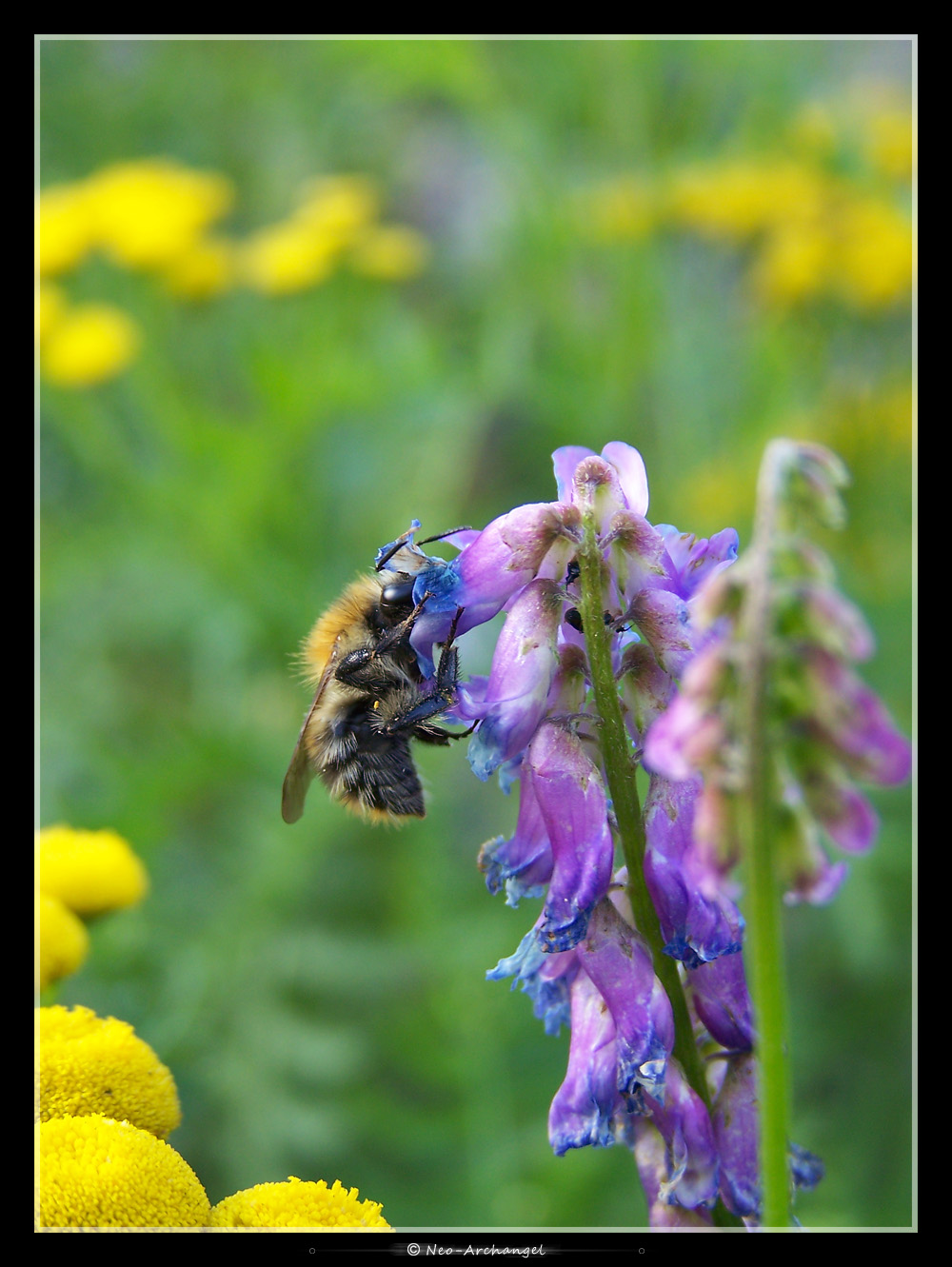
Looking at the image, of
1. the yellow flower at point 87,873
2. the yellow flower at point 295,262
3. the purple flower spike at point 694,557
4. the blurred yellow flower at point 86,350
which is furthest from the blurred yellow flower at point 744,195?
the purple flower spike at point 694,557

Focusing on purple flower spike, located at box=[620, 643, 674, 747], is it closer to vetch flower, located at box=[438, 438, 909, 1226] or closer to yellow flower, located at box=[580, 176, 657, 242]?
vetch flower, located at box=[438, 438, 909, 1226]

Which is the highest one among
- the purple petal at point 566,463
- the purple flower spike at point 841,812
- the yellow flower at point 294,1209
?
the purple petal at point 566,463

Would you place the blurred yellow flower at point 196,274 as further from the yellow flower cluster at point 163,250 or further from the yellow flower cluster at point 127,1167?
the yellow flower cluster at point 127,1167

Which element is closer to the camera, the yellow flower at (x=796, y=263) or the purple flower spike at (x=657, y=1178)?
the purple flower spike at (x=657, y=1178)
